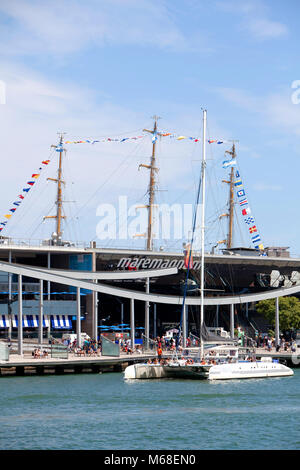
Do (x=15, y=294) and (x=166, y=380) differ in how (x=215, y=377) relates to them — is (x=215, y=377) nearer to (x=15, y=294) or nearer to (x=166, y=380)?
(x=166, y=380)

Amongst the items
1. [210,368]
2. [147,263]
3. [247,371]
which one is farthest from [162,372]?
[147,263]

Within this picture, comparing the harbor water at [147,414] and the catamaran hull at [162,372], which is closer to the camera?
the harbor water at [147,414]

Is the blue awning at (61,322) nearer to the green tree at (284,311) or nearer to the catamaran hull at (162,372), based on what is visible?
the green tree at (284,311)

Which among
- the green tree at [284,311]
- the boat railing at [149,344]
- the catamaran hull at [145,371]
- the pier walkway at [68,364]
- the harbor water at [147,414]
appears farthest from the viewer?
the green tree at [284,311]

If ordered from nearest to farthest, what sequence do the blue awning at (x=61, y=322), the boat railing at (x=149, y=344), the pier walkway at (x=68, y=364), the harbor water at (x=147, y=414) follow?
1. the harbor water at (x=147, y=414)
2. the pier walkway at (x=68, y=364)
3. the boat railing at (x=149, y=344)
4. the blue awning at (x=61, y=322)

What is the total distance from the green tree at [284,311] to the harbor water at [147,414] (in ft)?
110

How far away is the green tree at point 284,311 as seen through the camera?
93000mm

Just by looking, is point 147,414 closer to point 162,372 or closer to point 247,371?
point 162,372

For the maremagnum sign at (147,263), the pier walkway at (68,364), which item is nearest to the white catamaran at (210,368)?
the pier walkway at (68,364)

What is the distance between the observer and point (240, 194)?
3821 inches

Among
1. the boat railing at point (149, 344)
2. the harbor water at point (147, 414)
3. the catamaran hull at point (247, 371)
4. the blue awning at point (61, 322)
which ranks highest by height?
the blue awning at point (61, 322)

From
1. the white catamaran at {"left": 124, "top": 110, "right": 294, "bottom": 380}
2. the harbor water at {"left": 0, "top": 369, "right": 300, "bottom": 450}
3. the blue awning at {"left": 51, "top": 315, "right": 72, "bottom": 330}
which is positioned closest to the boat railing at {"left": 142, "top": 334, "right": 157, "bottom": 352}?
the blue awning at {"left": 51, "top": 315, "right": 72, "bottom": 330}
